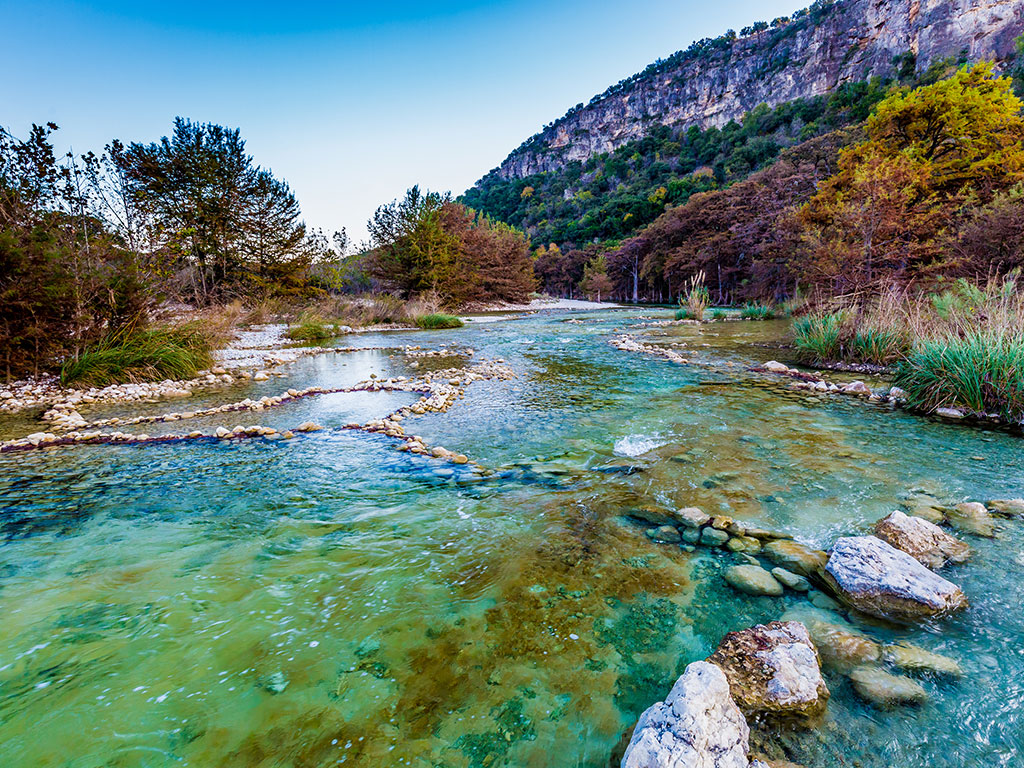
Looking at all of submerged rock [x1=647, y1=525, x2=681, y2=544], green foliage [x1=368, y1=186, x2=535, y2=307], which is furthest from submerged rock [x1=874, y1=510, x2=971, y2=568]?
green foliage [x1=368, y1=186, x2=535, y2=307]

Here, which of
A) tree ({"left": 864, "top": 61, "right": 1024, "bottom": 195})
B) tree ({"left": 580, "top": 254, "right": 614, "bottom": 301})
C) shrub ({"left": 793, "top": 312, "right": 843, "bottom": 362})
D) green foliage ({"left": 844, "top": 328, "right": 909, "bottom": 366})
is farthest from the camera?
tree ({"left": 580, "top": 254, "right": 614, "bottom": 301})

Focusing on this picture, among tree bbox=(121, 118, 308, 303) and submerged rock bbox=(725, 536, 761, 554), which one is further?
tree bbox=(121, 118, 308, 303)

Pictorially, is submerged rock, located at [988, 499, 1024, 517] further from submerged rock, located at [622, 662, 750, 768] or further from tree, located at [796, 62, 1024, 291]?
tree, located at [796, 62, 1024, 291]

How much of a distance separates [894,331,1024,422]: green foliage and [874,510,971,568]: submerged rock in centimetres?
349

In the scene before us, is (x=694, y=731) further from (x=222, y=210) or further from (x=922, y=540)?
(x=222, y=210)

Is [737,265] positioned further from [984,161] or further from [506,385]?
[506,385]

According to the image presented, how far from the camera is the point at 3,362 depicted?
6.22 meters

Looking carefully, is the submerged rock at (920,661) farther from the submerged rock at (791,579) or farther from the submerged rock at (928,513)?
the submerged rock at (928,513)

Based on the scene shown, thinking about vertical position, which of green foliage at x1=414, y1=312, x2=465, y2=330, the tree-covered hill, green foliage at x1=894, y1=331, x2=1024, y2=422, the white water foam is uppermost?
the tree-covered hill

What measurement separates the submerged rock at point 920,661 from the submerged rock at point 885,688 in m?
0.07

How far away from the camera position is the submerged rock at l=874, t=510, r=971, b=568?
90.0 inches

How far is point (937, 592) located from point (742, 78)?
116595 mm

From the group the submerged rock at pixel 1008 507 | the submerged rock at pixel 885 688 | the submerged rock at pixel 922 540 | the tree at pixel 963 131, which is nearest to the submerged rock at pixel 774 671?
the submerged rock at pixel 885 688

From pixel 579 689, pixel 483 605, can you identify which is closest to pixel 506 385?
pixel 483 605
